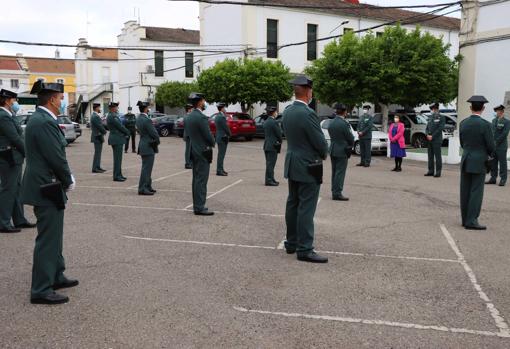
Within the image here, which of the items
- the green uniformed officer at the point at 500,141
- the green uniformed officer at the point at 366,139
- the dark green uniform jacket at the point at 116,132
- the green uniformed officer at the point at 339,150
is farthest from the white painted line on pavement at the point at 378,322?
the green uniformed officer at the point at 366,139

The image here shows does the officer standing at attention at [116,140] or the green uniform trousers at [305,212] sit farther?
the officer standing at attention at [116,140]

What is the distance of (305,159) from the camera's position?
6.29 meters

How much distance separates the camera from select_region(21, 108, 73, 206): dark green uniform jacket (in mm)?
4750

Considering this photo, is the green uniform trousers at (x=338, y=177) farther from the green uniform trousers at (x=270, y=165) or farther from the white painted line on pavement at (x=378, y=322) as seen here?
the white painted line on pavement at (x=378, y=322)

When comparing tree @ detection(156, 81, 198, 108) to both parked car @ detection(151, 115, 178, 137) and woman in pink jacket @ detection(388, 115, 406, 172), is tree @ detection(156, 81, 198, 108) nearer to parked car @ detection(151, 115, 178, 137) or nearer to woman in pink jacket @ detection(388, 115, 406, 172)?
parked car @ detection(151, 115, 178, 137)

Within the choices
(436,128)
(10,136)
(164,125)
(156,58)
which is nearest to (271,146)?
(436,128)

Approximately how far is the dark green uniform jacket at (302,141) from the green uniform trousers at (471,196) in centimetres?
323

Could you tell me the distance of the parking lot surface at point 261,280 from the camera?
A: 4215 mm

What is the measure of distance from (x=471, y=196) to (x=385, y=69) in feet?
53.5

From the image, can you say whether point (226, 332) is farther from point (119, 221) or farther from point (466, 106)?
point (466, 106)

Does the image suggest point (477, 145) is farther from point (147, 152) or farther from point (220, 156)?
point (220, 156)

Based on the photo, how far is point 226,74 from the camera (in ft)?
103

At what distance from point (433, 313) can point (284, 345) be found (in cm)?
153

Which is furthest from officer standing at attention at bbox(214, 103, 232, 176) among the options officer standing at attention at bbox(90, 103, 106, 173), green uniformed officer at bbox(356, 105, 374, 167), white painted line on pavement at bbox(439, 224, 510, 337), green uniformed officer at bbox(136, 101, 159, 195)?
white painted line on pavement at bbox(439, 224, 510, 337)
